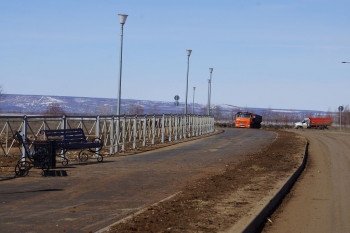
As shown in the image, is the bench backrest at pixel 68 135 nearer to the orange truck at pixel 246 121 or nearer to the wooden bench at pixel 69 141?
the wooden bench at pixel 69 141

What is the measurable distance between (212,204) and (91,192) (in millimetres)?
2791

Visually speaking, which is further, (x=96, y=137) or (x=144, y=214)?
(x=96, y=137)

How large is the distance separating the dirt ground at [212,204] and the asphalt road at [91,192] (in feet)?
1.49

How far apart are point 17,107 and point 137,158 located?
5073 inches

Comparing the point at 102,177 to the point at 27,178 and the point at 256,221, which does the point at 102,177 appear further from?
the point at 256,221

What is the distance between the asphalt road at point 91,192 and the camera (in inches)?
340

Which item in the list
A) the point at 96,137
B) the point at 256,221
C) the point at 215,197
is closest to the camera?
the point at 256,221

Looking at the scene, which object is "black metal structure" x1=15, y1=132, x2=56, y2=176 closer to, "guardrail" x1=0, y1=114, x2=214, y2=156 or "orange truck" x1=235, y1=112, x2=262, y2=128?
"guardrail" x1=0, y1=114, x2=214, y2=156

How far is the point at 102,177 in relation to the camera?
14.2 metres

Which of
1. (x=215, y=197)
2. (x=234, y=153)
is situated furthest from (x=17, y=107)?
(x=215, y=197)

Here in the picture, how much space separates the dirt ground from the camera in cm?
812

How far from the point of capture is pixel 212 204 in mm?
10211

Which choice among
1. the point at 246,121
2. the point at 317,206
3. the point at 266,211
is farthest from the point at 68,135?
the point at 246,121

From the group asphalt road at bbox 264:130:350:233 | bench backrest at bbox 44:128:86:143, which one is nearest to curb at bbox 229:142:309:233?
asphalt road at bbox 264:130:350:233
